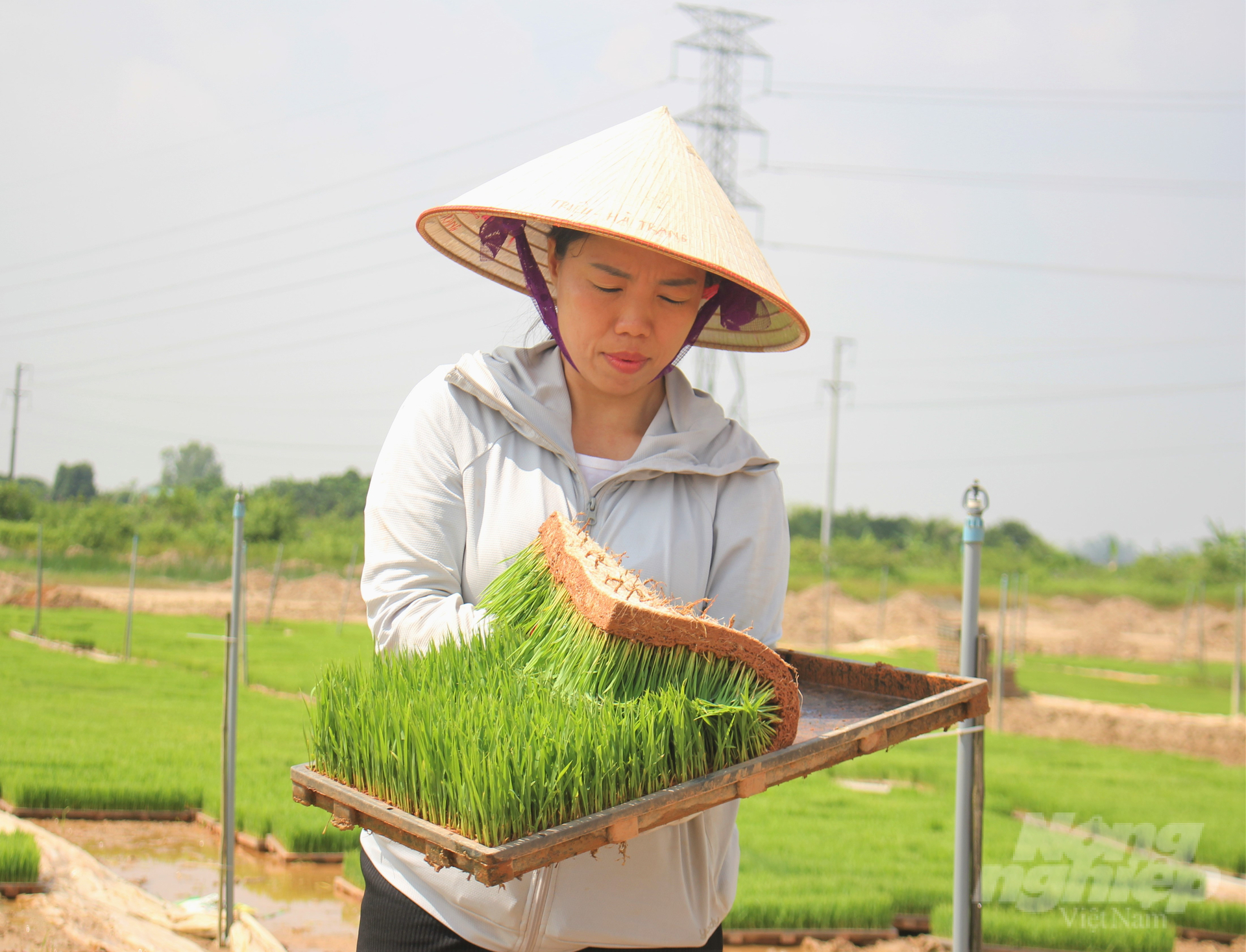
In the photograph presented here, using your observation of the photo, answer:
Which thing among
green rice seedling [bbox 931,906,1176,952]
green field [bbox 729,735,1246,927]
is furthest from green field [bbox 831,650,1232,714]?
green rice seedling [bbox 931,906,1176,952]

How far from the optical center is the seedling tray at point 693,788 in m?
1.06

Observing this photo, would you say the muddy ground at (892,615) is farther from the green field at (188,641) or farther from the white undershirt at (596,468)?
the white undershirt at (596,468)

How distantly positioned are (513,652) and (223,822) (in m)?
3.22

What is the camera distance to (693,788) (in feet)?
3.92

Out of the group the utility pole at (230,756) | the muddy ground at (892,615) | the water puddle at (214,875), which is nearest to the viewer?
the utility pole at (230,756)

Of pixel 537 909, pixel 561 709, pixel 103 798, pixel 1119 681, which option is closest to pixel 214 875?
pixel 103 798

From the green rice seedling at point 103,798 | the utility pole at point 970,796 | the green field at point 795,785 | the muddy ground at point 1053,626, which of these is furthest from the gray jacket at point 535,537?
the muddy ground at point 1053,626

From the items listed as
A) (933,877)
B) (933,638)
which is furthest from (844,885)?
(933,638)

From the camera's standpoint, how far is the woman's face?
156cm

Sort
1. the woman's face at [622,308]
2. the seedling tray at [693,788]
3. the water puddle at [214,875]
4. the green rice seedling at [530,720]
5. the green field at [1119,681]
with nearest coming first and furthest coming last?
the seedling tray at [693,788] → the green rice seedling at [530,720] → the woman's face at [622,308] → the water puddle at [214,875] → the green field at [1119,681]

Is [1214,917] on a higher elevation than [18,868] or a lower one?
lower

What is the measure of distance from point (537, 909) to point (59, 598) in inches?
641

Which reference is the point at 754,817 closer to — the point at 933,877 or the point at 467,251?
the point at 933,877

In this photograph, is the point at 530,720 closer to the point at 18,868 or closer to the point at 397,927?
the point at 397,927
